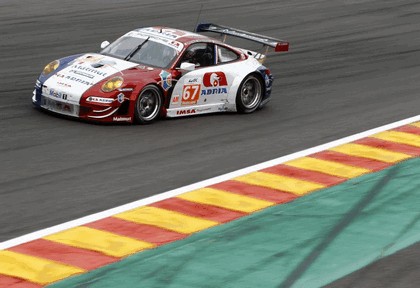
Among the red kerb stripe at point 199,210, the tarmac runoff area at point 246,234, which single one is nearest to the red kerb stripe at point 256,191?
the tarmac runoff area at point 246,234

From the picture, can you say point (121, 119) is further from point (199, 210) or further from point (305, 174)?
point (199, 210)

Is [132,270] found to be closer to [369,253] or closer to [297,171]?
[369,253]

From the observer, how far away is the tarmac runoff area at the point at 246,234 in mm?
9430

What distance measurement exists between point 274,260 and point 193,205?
1896mm

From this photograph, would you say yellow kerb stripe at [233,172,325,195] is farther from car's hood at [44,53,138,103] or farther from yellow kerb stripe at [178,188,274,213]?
car's hood at [44,53,138,103]

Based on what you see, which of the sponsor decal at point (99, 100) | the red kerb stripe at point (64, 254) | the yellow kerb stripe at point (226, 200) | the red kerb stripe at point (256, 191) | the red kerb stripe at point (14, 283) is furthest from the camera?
the sponsor decal at point (99, 100)

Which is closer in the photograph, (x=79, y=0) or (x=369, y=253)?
(x=369, y=253)

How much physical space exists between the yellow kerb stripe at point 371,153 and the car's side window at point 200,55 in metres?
2.68

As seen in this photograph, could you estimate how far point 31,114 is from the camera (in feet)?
49.9

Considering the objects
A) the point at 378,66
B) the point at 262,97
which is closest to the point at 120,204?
the point at 262,97

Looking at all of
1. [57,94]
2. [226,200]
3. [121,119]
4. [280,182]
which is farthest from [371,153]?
[57,94]

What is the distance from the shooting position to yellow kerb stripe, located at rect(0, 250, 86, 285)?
30.3 ft

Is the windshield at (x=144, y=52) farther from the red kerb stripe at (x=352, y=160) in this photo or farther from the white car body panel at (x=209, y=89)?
the red kerb stripe at (x=352, y=160)

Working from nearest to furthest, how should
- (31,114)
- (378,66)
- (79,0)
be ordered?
(31,114), (378,66), (79,0)
